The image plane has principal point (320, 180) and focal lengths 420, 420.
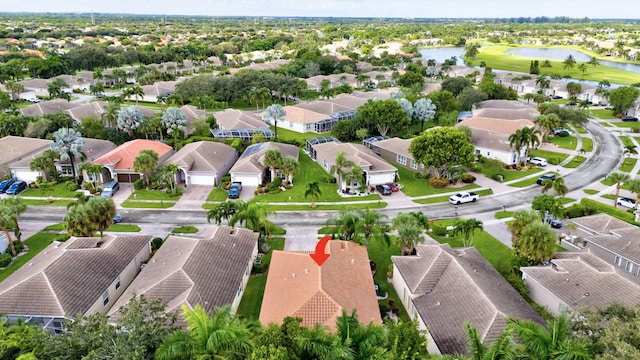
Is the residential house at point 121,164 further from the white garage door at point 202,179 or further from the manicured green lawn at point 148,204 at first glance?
the white garage door at point 202,179

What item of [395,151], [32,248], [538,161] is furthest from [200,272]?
[538,161]

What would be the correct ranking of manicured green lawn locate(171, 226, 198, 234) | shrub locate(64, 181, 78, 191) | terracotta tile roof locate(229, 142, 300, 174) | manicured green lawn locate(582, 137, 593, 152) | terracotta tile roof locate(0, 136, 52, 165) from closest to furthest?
manicured green lawn locate(171, 226, 198, 234), shrub locate(64, 181, 78, 191), terracotta tile roof locate(229, 142, 300, 174), terracotta tile roof locate(0, 136, 52, 165), manicured green lawn locate(582, 137, 593, 152)

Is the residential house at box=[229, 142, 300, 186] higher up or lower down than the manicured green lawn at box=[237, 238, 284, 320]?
higher up

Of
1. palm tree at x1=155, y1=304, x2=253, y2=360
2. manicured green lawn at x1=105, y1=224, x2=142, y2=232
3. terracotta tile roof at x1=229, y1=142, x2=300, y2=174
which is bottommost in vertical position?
manicured green lawn at x1=105, y1=224, x2=142, y2=232

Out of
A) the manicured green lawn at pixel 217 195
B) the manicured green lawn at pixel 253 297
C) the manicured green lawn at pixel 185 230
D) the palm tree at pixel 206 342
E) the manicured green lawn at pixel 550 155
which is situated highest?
the palm tree at pixel 206 342

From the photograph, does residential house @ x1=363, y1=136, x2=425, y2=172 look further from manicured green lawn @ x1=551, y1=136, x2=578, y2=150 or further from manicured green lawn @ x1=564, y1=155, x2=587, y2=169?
manicured green lawn @ x1=551, y1=136, x2=578, y2=150

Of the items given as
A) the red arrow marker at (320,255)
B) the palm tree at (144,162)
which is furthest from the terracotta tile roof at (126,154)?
the red arrow marker at (320,255)

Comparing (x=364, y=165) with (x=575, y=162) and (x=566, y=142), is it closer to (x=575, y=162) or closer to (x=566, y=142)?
(x=575, y=162)

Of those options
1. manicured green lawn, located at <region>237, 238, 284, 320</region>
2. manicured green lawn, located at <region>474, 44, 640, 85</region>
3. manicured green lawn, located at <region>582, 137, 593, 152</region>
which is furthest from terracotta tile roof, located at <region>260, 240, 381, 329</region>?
manicured green lawn, located at <region>474, 44, 640, 85</region>
